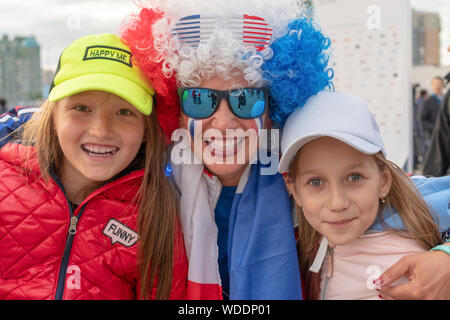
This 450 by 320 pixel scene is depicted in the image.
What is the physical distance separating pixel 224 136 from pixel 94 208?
0.67 metres

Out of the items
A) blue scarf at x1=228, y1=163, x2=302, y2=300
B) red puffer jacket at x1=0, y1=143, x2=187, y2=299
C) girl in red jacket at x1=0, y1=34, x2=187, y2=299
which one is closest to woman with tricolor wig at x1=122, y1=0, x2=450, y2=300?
blue scarf at x1=228, y1=163, x2=302, y2=300

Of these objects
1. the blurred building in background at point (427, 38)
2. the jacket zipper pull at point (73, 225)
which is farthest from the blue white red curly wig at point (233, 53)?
the blurred building in background at point (427, 38)

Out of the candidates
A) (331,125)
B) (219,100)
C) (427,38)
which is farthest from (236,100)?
(427,38)

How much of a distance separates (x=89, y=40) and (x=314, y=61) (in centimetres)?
101

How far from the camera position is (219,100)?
1709 millimetres

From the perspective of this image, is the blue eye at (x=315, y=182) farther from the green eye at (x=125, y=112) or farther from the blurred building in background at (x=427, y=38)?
the blurred building in background at (x=427, y=38)

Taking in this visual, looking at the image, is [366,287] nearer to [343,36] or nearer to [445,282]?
[445,282]

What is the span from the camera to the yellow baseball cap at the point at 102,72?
1679 mm

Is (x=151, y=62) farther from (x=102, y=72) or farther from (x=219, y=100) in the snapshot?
(x=219, y=100)

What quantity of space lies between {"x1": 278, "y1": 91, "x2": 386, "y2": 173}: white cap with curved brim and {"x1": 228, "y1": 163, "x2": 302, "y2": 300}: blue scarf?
0.56ft

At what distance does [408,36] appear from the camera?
3.31 meters

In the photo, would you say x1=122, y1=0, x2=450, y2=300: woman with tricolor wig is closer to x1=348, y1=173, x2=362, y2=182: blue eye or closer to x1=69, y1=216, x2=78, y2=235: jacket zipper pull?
x1=348, y1=173, x2=362, y2=182: blue eye

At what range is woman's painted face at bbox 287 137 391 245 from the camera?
157cm
